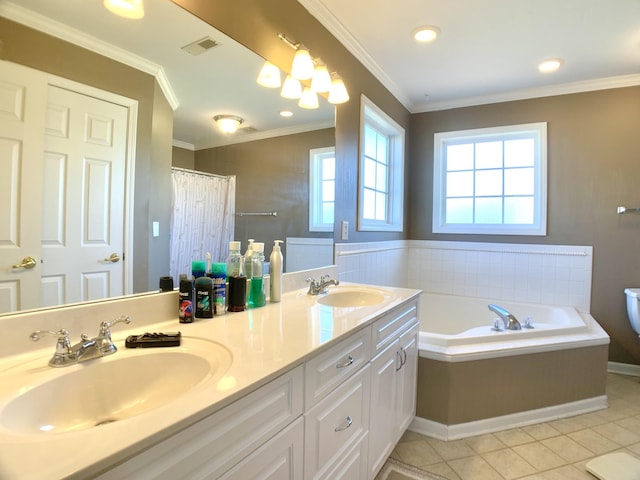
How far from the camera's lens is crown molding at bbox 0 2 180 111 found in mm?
838

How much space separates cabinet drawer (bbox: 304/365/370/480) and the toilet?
2413 mm

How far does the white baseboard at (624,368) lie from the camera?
8.99 feet

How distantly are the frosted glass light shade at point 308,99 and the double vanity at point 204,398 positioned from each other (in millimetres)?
1117

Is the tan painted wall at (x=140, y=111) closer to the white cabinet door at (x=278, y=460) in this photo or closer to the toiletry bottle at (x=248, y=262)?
the toiletry bottle at (x=248, y=262)

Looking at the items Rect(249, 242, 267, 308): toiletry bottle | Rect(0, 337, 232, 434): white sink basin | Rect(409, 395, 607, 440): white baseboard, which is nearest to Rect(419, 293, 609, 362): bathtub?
Rect(409, 395, 607, 440): white baseboard

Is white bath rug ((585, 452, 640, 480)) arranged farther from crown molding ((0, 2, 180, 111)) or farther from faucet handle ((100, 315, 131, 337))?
crown molding ((0, 2, 180, 111))

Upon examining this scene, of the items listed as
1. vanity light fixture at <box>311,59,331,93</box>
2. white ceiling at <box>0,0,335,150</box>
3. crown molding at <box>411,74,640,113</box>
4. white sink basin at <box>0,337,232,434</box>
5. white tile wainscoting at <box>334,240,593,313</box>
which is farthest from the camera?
white tile wainscoting at <box>334,240,593,313</box>

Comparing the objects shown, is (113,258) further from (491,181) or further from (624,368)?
(624,368)

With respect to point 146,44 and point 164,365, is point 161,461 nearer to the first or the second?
point 164,365

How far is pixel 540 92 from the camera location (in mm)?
2932

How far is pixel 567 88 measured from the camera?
2.85 meters

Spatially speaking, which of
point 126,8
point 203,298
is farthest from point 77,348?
point 126,8

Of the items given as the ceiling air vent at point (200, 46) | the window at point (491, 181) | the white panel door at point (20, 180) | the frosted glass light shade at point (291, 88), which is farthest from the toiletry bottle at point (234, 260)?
the window at point (491, 181)

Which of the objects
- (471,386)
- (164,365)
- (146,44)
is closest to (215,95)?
(146,44)
